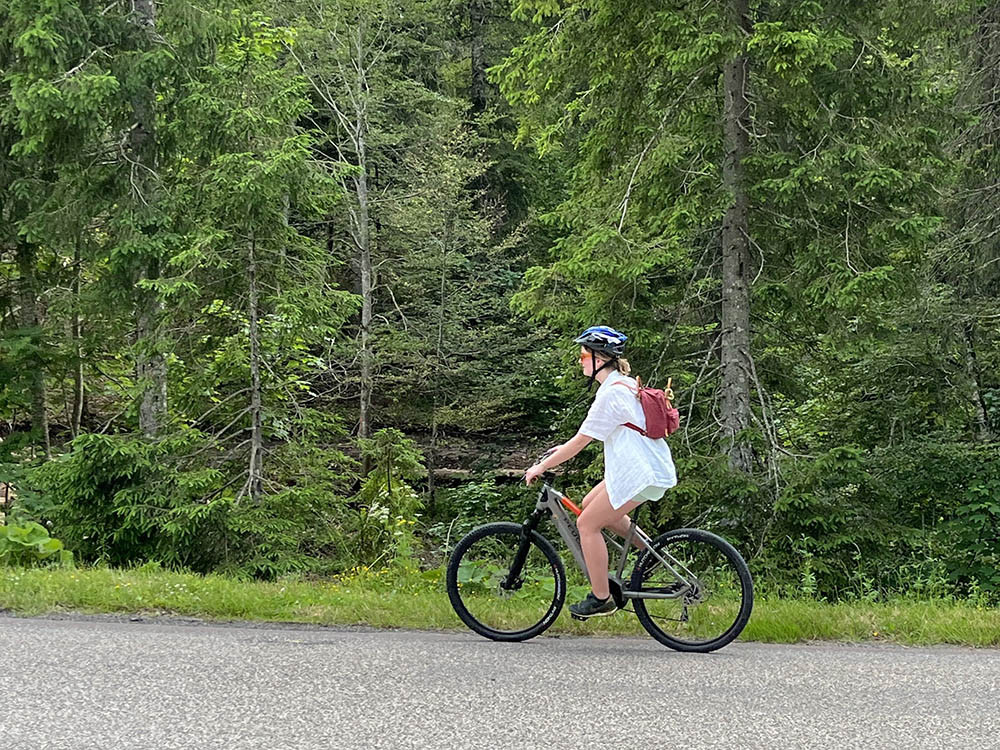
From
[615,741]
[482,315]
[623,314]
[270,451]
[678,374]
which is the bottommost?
[615,741]

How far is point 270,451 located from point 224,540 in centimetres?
119

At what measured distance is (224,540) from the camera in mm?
10594

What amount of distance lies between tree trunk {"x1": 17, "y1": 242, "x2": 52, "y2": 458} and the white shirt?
1228 centimetres

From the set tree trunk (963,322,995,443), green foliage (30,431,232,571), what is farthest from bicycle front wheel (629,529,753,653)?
tree trunk (963,322,995,443)

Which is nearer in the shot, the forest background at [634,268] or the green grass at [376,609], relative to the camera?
the green grass at [376,609]

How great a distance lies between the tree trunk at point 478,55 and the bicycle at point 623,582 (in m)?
21.4

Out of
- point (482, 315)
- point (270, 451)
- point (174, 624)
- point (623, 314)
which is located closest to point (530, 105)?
point (623, 314)

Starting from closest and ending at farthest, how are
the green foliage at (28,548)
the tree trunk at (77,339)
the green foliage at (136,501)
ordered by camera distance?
1. the green foliage at (28,548)
2. the green foliage at (136,501)
3. the tree trunk at (77,339)

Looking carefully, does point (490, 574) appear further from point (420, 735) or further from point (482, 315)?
point (482, 315)

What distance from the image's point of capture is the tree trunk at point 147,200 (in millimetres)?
12078

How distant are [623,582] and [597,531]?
0.38m

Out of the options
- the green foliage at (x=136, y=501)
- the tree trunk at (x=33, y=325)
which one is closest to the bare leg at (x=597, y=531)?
the green foliage at (x=136, y=501)

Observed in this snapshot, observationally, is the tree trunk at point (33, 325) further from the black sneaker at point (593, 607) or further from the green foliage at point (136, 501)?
the black sneaker at point (593, 607)

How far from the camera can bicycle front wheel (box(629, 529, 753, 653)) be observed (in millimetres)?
5555
